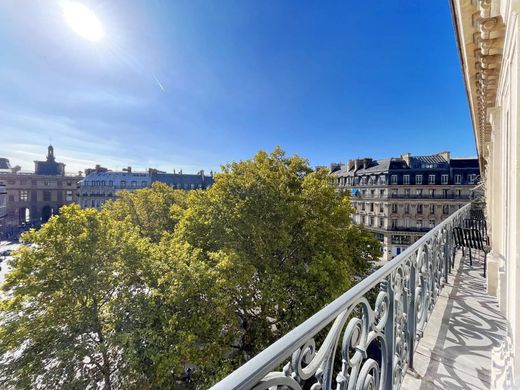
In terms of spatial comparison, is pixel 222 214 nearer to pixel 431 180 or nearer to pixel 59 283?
pixel 59 283

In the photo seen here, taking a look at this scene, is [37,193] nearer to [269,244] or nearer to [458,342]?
[269,244]

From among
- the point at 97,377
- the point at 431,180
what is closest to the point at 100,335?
the point at 97,377

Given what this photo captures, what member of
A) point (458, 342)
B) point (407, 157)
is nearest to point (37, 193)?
point (407, 157)

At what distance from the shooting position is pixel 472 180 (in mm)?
31844

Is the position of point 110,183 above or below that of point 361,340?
above

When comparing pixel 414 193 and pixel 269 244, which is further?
pixel 414 193

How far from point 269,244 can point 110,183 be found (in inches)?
1856

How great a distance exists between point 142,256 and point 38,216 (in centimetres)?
5820

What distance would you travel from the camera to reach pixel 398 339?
223 centimetres

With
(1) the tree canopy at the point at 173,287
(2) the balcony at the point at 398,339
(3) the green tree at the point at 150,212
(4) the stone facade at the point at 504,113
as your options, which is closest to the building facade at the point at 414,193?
(3) the green tree at the point at 150,212

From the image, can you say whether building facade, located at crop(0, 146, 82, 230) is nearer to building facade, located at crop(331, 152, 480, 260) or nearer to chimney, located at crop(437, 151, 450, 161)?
building facade, located at crop(331, 152, 480, 260)

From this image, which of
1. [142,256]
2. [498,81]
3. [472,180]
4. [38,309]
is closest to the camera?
[498,81]

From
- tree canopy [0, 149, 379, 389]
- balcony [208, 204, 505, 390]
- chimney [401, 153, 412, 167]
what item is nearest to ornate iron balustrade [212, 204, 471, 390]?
balcony [208, 204, 505, 390]

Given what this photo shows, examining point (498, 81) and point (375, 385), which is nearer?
point (375, 385)
